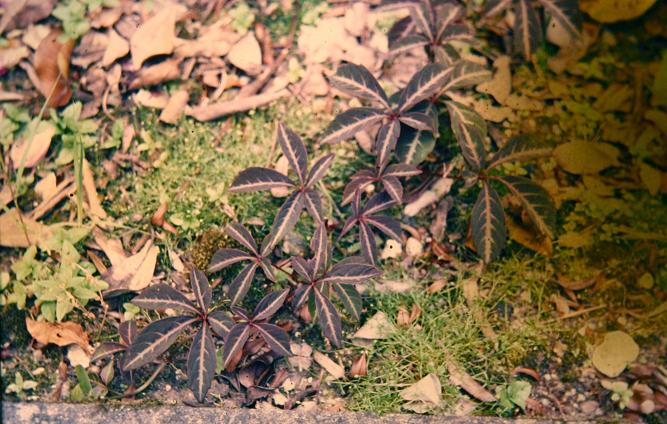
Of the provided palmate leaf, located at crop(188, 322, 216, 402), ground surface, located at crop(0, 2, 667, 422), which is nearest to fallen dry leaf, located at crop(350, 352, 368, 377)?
ground surface, located at crop(0, 2, 667, 422)

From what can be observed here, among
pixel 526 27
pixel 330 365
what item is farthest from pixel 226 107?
pixel 526 27

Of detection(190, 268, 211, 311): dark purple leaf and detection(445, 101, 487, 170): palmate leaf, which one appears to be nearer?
detection(190, 268, 211, 311): dark purple leaf

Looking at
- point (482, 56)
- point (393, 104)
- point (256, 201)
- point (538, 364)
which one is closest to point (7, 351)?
point (256, 201)

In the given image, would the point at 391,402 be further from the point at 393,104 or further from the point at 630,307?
the point at 393,104

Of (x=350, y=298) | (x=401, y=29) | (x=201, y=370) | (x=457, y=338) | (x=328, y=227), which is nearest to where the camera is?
(x=201, y=370)

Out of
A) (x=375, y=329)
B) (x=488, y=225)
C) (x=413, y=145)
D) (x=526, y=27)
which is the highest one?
(x=526, y=27)

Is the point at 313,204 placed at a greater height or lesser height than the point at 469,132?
lesser

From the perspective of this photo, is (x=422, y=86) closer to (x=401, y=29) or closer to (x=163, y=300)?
(x=401, y=29)

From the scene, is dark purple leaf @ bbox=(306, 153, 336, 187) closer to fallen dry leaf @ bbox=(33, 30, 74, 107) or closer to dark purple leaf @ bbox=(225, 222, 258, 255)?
dark purple leaf @ bbox=(225, 222, 258, 255)
